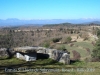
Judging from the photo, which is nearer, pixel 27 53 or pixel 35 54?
pixel 27 53

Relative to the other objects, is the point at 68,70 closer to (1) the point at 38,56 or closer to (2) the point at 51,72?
(2) the point at 51,72

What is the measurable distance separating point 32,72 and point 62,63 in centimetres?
294

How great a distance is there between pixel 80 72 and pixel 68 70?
64 cm

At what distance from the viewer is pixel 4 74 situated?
767 centimetres

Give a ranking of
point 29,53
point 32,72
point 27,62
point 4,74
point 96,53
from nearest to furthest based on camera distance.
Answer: point 4,74 < point 32,72 < point 27,62 < point 29,53 < point 96,53

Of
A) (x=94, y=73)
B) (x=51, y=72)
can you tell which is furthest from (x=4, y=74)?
(x=94, y=73)

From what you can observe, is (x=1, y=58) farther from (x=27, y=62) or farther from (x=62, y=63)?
(x=62, y=63)

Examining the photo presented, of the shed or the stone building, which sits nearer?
the stone building

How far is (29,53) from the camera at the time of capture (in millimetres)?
11227

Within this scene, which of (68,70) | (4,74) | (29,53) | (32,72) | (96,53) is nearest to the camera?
(4,74)

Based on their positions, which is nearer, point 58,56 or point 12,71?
point 12,71

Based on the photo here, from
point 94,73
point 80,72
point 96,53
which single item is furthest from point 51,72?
point 96,53

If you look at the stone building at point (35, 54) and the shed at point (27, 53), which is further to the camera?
the shed at point (27, 53)

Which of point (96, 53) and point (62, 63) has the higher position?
point (62, 63)
